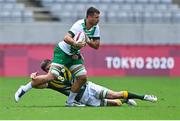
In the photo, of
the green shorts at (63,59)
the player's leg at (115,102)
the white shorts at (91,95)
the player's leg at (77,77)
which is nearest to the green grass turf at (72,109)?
the player's leg at (115,102)

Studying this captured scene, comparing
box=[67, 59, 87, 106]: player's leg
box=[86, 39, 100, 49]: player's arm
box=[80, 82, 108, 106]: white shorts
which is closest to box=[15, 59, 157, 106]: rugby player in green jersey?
box=[80, 82, 108, 106]: white shorts

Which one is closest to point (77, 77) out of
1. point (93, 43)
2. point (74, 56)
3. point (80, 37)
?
point (74, 56)

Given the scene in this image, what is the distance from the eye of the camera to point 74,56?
13.8m

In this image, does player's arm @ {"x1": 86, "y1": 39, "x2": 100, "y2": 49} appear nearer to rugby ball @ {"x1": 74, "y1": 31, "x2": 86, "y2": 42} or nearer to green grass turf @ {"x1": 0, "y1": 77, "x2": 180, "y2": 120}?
rugby ball @ {"x1": 74, "y1": 31, "x2": 86, "y2": 42}

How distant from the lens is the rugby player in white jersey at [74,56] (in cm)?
1352

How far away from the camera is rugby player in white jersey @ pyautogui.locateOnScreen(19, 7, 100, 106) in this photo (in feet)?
44.3

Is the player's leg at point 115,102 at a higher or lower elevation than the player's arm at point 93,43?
lower

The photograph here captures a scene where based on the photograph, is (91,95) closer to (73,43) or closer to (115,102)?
(115,102)

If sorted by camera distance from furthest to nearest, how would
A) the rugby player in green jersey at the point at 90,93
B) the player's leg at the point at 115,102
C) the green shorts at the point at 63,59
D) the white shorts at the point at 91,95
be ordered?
1. the player's leg at the point at 115,102
2. the white shorts at the point at 91,95
3. the rugby player in green jersey at the point at 90,93
4. the green shorts at the point at 63,59

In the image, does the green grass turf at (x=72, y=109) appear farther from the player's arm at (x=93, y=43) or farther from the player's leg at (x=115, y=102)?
the player's arm at (x=93, y=43)

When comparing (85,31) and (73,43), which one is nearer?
(73,43)

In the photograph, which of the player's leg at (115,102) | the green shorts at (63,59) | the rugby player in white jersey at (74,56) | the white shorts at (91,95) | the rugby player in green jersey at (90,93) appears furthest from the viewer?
the player's leg at (115,102)

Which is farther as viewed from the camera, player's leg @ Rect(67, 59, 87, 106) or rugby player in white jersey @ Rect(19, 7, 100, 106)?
player's leg @ Rect(67, 59, 87, 106)

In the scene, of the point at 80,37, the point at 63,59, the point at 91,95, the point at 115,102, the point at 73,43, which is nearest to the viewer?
the point at 73,43
